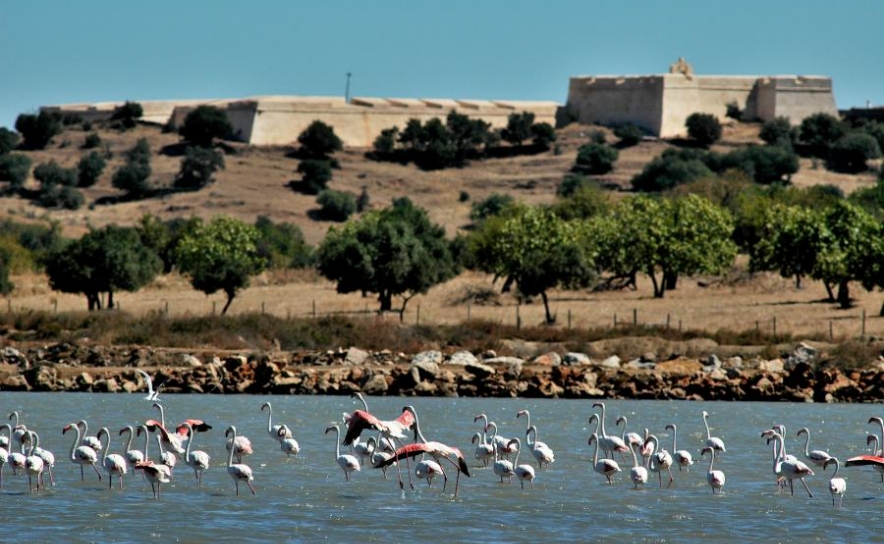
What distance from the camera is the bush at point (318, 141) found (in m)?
127

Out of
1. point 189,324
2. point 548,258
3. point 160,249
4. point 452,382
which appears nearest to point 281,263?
point 160,249

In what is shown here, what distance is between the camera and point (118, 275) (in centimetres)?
5825

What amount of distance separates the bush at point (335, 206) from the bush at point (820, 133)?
4221 cm

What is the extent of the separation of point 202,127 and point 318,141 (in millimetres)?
9135

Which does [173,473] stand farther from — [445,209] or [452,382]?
[445,209]

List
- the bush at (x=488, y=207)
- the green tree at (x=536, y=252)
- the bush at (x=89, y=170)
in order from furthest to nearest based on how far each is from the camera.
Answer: the bush at (x=89, y=170) < the bush at (x=488, y=207) < the green tree at (x=536, y=252)

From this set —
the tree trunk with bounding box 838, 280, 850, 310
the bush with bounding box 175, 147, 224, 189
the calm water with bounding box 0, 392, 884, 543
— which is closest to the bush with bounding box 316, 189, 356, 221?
the bush with bounding box 175, 147, 224, 189

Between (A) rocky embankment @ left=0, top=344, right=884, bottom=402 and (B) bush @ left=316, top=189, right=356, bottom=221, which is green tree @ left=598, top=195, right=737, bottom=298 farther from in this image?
(B) bush @ left=316, top=189, right=356, bottom=221

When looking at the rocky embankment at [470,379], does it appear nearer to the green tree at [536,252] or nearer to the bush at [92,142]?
the green tree at [536,252]

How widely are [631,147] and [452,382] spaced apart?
304 ft

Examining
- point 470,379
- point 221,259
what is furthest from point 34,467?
point 221,259

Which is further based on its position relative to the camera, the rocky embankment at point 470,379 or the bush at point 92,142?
the bush at point 92,142

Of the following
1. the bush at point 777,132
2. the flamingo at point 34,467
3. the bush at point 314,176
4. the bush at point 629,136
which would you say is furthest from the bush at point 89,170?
the flamingo at point 34,467

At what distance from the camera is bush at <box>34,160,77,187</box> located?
373 ft
